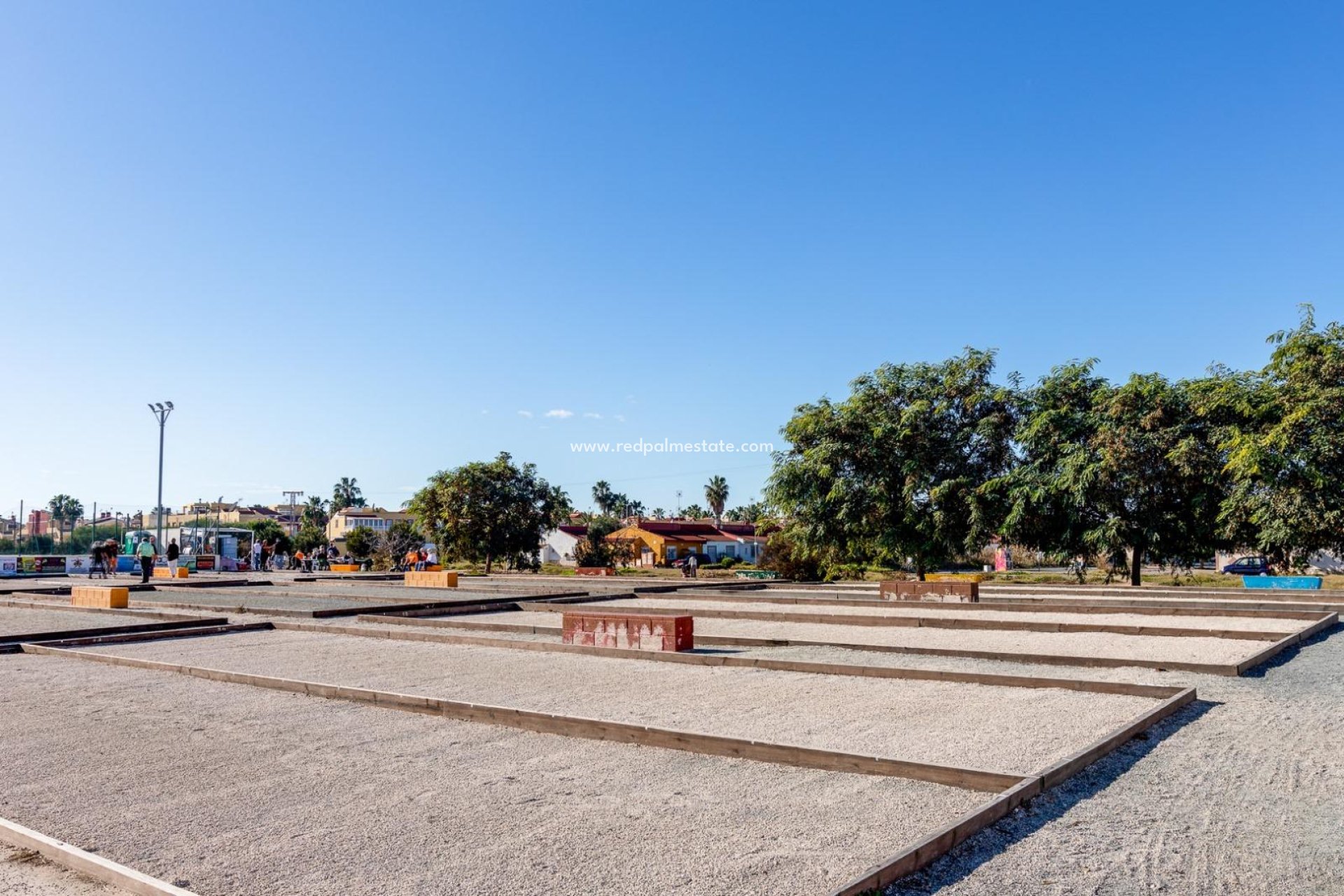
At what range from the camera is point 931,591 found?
22594mm

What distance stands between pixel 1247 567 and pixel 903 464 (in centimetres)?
2209

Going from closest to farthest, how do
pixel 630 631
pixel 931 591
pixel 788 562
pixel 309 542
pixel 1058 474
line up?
pixel 630 631 < pixel 931 591 < pixel 1058 474 < pixel 788 562 < pixel 309 542

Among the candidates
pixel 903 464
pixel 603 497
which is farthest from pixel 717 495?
pixel 903 464

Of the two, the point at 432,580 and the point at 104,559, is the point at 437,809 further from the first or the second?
the point at 104,559

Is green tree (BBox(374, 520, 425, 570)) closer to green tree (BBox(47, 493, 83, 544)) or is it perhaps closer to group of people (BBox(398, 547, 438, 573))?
group of people (BBox(398, 547, 438, 573))

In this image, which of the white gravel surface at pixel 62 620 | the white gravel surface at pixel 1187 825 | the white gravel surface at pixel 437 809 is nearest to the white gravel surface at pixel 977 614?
the white gravel surface at pixel 1187 825

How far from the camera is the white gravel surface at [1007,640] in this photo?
1213 cm

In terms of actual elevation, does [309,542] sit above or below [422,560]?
above

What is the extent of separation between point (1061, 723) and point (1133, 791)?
193 centimetres

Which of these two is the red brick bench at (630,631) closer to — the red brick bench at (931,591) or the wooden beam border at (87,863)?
the wooden beam border at (87,863)

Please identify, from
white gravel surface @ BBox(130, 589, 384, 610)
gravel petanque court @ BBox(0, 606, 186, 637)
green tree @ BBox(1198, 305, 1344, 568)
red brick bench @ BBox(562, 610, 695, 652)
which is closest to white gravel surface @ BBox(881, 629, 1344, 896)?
red brick bench @ BBox(562, 610, 695, 652)

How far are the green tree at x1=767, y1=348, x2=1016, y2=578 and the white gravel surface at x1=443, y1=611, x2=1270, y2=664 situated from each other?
46.5ft

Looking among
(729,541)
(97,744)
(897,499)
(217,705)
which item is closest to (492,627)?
(217,705)

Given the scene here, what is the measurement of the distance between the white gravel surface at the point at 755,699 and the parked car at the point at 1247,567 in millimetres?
37481
